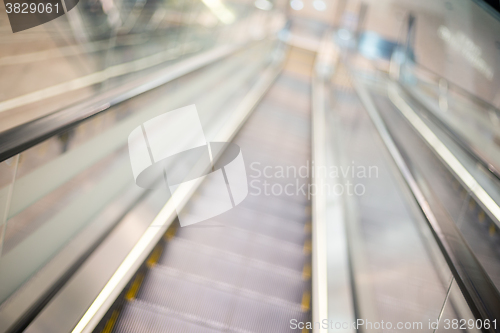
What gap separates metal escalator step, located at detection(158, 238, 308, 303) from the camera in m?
2.36

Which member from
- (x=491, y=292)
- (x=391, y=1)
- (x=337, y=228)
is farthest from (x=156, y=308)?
(x=391, y=1)

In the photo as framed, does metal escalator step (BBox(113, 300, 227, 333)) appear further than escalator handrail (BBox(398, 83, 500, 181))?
No

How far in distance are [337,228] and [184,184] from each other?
1.37 meters

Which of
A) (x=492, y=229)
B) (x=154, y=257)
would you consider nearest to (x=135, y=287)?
(x=154, y=257)

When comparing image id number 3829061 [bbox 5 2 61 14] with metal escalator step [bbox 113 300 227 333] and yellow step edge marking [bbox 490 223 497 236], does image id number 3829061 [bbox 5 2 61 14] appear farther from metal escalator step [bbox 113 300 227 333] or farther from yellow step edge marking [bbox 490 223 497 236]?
yellow step edge marking [bbox 490 223 497 236]

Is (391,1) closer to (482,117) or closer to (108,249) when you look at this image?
(482,117)

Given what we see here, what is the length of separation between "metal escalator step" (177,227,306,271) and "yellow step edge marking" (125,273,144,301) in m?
0.52

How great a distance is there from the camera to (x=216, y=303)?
2.18 meters

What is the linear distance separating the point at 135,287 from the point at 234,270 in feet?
2.29

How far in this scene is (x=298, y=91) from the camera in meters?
8.08

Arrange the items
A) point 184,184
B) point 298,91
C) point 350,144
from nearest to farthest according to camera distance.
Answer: point 184,184 < point 350,144 < point 298,91

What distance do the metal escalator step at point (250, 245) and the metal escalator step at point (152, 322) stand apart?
694 mm
